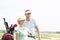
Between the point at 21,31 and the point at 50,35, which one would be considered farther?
the point at 50,35

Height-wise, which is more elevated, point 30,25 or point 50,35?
point 30,25

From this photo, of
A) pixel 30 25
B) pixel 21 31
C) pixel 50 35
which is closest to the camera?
pixel 21 31

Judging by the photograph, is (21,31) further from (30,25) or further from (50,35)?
(50,35)

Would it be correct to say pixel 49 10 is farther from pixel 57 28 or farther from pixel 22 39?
pixel 22 39

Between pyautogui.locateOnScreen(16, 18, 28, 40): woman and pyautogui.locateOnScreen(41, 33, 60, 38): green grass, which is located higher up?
pyautogui.locateOnScreen(16, 18, 28, 40): woman

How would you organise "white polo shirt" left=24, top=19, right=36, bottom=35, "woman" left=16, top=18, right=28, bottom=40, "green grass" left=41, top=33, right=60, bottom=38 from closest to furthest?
"woman" left=16, top=18, right=28, bottom=40, "white polo shirt" left=24, top=19, right=36, bottom=35, "green grass" left=41, top=33, right=60, bottom=38

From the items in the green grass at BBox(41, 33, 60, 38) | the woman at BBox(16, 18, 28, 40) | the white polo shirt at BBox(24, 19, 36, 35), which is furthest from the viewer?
the green grass at BBox(41, 33, 60, 38)

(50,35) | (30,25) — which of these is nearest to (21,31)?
(30,25)

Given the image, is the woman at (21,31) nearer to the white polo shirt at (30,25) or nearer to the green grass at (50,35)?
the white polo shirt at (30,25)

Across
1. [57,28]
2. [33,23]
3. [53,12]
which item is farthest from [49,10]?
[33,23]

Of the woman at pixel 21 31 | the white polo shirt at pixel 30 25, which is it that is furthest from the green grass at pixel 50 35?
the woman at pixel 21 31

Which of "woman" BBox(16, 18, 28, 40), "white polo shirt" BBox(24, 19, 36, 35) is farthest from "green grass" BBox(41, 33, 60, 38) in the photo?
"woman" BBox(16, 18, 28, 40)

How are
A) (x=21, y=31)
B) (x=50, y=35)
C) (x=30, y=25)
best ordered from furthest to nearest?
1. (x=50, y=35)
2. (x=30, y=25)
3. (x=21, y=31)

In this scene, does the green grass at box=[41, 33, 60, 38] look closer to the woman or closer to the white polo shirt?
the white polo shirt
